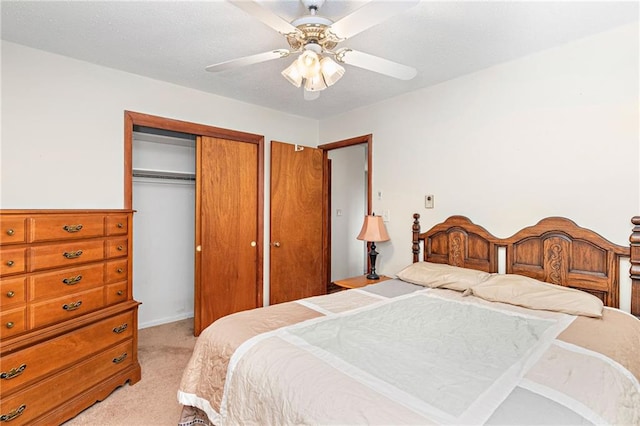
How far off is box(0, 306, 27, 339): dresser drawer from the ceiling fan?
175 centimetres

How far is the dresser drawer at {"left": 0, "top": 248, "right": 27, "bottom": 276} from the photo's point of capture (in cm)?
172

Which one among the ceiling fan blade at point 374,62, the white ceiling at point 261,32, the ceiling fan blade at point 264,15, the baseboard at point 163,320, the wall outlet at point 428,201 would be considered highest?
the white ceiling at point 261,32

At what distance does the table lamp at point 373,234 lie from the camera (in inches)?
123

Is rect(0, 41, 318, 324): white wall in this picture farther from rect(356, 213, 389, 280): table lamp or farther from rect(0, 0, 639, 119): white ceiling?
rect(356, 213, 389, 280): table lamp

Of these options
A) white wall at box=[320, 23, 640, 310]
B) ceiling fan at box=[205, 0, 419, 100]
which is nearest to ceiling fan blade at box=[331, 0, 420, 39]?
ceiling fan at box=[205, 0, 419, 100]

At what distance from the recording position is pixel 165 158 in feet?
11.8

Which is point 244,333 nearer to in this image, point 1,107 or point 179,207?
point 1,107

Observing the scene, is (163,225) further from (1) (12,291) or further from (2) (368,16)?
(2) (368,16)

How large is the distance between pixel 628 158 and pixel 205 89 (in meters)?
3.36

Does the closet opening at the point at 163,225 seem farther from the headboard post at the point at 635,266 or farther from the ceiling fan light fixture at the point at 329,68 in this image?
the headboard post at the point at 635,266

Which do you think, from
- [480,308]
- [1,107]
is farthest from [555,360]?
[1,107]

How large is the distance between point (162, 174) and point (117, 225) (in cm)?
132

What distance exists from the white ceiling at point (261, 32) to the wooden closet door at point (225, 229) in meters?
0.86

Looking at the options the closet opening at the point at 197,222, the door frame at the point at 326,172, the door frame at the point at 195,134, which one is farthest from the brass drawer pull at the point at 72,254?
the door frame at the point at 326,172
